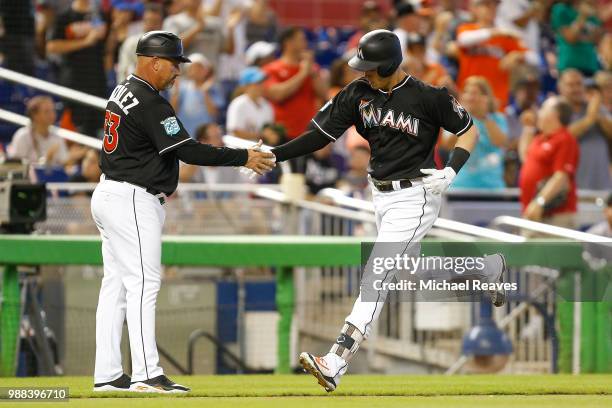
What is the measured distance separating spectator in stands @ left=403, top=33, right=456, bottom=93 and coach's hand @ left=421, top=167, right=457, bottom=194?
6.84m

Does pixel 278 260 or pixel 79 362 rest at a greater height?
pixel 278 260

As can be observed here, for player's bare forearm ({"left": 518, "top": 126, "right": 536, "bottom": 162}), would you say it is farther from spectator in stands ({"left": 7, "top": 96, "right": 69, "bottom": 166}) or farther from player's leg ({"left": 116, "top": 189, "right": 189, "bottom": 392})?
player's leg ({"left": 116, "top": 189, "right": 189, "bottom": 392})

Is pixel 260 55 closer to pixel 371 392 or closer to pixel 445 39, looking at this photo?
pixel 445 39

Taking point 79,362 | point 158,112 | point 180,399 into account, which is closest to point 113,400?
point 180,399

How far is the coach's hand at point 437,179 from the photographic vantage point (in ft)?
24.0

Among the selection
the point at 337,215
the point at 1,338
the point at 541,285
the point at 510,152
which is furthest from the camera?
the point at 510,152

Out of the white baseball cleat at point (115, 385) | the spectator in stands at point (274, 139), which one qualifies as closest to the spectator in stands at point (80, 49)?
the spectator in stands at point (274, 139)

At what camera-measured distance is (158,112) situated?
7195 millimetres

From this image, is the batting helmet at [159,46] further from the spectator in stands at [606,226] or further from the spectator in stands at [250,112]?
the spectator in stands at [250,112]

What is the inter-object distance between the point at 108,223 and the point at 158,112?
68 cm

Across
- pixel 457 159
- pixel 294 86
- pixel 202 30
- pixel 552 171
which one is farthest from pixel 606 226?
pixel 202 30

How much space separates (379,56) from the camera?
285 inches

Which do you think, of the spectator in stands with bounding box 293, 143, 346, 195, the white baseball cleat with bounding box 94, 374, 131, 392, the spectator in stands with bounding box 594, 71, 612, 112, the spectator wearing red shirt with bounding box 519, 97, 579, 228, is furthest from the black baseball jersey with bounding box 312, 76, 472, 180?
the spectator in stands with bounding box 594, 71, 612, 112

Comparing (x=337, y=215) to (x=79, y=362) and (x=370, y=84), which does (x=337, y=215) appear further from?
(x=370, y=84)
